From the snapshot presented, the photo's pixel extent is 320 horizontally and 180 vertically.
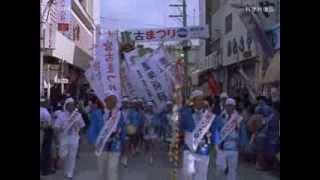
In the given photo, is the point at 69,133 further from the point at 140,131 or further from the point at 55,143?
the point at 140,131

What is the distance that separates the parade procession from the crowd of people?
16 mm

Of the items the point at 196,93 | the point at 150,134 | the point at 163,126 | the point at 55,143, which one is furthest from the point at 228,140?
the point at 150,134

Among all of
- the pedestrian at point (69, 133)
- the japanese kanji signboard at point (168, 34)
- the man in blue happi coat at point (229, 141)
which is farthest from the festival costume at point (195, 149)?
the pedestrian at point (69, 133)

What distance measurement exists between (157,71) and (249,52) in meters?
6.97

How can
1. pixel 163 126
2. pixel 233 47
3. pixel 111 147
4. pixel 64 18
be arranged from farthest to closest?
pixel 64 18, pixel 233 47, pixel 163 126, pixel 111 147

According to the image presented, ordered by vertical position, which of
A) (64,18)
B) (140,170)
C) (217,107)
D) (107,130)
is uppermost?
(64,18)

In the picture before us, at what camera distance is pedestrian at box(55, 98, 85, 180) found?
10461 mm

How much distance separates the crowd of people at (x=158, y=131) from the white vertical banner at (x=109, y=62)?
14 centimetres

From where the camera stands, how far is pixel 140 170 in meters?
12.3

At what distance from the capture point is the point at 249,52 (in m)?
16.3

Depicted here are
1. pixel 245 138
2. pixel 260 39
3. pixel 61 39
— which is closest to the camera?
pixel 245 138

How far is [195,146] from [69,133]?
2801 mm

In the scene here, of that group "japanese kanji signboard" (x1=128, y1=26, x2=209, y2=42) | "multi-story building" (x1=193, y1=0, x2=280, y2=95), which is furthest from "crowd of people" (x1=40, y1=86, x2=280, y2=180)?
"multi-story building" (x1=193, y1=0, x2=280, y2=95)

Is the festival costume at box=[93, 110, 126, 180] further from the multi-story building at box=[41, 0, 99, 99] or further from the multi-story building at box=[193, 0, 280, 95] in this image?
the multi-story building at box=[41, 0, 99, 99]
